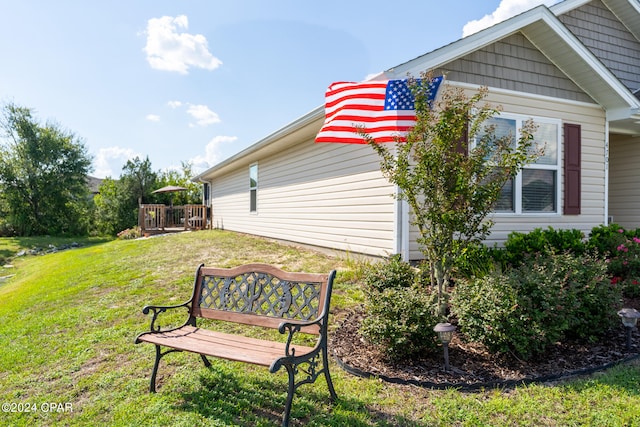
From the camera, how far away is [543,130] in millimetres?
6949

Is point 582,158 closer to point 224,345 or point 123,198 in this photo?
point 224,345

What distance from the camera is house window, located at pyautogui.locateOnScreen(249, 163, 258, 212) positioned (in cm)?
1281

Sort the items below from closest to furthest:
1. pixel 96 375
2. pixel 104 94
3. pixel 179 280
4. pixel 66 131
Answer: pixel 96 375 → pixel 179 280 → pixel 104 94 → pixel 66 131

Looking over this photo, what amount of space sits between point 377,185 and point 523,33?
3733 mm

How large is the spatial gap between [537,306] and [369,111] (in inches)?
129

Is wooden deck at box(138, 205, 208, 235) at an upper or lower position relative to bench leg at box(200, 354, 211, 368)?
upper

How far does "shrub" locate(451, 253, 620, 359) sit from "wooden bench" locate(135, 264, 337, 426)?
134 centimetres

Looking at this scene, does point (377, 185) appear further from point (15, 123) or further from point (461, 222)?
point (15, 123)

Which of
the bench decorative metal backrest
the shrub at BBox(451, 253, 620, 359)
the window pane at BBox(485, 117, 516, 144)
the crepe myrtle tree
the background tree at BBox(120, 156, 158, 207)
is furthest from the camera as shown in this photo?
the background tree at BBox(120, 156, 158, 207)

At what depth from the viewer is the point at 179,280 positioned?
6523 millimetres

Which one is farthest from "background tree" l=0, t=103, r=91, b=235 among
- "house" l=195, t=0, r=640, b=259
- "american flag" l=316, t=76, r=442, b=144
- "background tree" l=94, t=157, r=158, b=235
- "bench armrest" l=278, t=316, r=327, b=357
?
"bench armrest" l=278, t=316, r=327, b=357

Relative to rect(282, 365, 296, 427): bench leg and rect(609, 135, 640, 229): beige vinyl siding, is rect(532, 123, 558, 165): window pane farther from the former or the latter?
rect(282, 365, 296, 427): bench leg

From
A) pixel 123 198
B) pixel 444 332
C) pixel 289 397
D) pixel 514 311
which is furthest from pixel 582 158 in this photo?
pixel 123 198

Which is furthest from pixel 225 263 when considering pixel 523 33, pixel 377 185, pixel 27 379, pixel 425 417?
pixel 523 33
